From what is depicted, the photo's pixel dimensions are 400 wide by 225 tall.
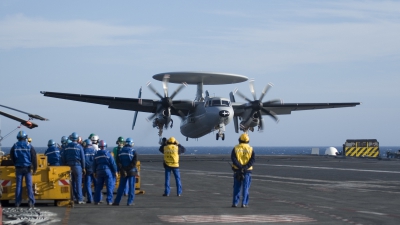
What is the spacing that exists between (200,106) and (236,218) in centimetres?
3651

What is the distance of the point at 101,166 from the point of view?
16.2 metres

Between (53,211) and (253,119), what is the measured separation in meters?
37.7

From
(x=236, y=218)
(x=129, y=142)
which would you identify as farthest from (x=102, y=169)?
(x=236, y=218)

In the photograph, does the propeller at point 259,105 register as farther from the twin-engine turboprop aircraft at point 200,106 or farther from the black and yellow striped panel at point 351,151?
the black and yellow striped panel at point 351,151

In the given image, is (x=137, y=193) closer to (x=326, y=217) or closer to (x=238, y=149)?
(x=238, y=149)

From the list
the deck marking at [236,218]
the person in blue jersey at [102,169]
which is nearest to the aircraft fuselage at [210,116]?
the person in blue jersey at [102,169]

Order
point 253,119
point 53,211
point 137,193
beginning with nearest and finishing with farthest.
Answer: point 53,211 → point 137,193 → point 253,119

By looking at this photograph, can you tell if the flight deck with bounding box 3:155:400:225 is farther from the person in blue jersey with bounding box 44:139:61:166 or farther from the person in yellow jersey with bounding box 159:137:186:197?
the person in blue jersey with bounding box 44:139:61:166

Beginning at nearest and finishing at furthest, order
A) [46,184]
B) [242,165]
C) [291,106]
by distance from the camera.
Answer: [242,165] < [46,184] < [291,106]

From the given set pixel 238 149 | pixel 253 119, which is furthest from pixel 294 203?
pixel 253 119

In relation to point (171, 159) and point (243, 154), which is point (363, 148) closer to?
point (171, 159)

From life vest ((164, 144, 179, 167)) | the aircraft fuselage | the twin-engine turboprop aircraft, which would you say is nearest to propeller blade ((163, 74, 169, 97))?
the twin-engine turboprop aircraft

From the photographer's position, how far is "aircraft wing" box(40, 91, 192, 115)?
48.4 meters

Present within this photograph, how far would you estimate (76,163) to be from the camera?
1631 cm
